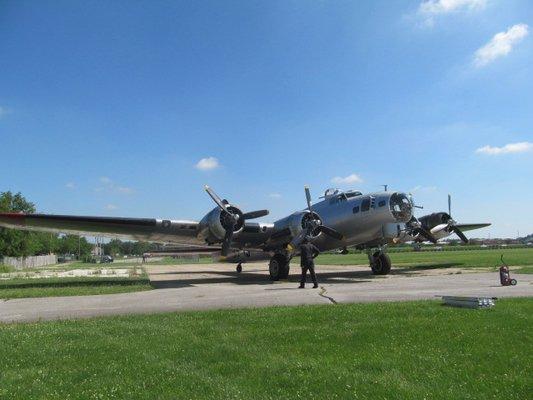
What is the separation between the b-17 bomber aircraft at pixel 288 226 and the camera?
21.0m

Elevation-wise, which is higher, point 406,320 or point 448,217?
point 448,217

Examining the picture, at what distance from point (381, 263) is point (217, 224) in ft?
30.1

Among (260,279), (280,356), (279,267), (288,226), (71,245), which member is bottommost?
(260,279)

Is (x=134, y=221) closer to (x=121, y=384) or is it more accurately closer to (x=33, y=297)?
(x=33, y=297)

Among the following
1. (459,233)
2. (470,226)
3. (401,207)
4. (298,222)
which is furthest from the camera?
(470,226)

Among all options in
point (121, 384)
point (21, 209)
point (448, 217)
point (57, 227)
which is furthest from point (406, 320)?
point (21, 209)

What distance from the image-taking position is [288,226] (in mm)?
22938

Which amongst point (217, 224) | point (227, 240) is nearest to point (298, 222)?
point (227, 240)

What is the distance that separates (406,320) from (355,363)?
2.89m

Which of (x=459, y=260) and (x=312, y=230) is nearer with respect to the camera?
(x=312, y=230)

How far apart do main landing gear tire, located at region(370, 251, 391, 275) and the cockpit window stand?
3865 millimetres

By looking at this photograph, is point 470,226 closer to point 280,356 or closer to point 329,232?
point 329,232

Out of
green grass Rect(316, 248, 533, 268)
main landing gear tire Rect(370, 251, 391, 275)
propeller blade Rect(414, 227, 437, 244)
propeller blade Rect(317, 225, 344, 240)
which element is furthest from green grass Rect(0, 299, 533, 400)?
green grass Rect(316, 248, 533, 268)

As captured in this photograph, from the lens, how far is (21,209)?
222 feet
